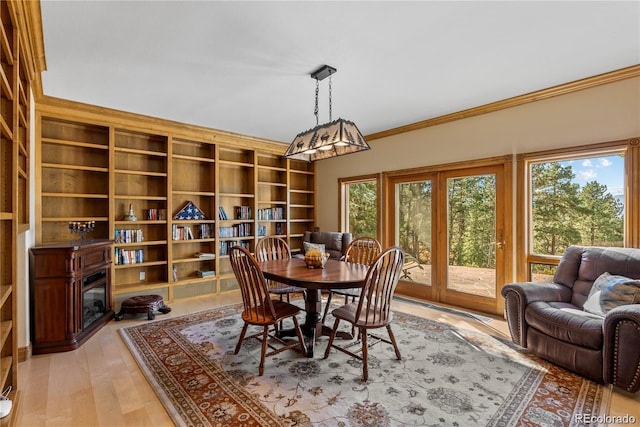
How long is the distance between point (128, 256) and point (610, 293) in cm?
514

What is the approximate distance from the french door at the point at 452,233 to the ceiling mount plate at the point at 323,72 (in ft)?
7.66

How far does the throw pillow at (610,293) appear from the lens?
2318 mm

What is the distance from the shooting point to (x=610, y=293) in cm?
243

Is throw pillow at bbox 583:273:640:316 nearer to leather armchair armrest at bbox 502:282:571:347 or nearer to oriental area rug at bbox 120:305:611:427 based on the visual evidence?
leather armchair armrest at bbox 502:282:571:347

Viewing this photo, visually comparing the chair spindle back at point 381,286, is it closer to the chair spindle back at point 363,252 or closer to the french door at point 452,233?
the chair spindle back at point 363,252

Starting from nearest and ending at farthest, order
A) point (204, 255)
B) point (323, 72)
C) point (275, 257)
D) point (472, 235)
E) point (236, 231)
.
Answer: point (323, 72) → point (275, 257) → point (472, 235) → point (204, 255) → point (236, 231)

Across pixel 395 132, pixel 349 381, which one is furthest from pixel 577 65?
pixel 349 381

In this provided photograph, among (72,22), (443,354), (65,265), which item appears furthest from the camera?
(65,265)

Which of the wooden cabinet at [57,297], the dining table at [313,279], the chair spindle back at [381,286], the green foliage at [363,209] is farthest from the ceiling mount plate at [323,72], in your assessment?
the wooden cabinet at [57,297]

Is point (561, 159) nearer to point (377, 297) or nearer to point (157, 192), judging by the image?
point (377, 297)

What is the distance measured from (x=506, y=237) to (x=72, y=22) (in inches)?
181

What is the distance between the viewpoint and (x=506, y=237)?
3748 mm

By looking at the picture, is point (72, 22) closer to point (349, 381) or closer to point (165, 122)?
point (165, 122)

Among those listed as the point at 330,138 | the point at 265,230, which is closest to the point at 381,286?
the point at 330,138
